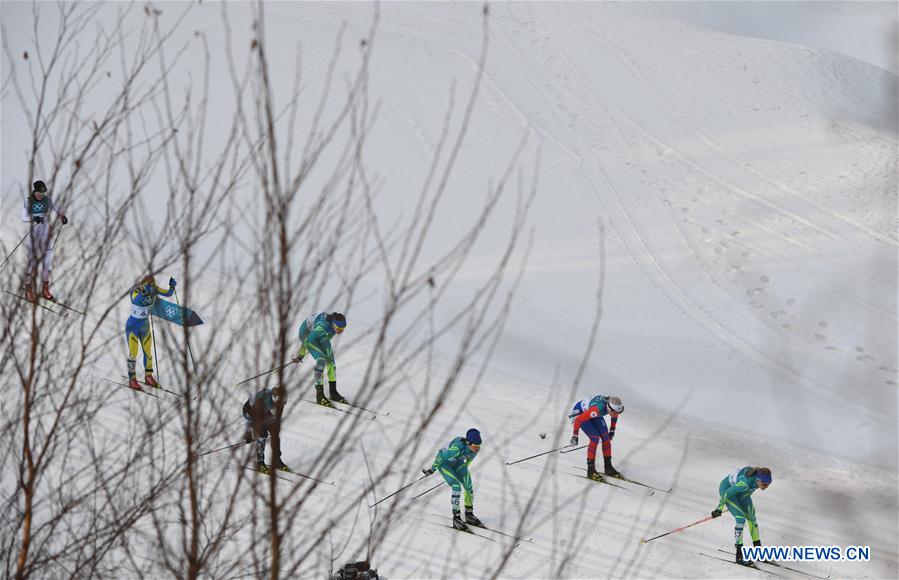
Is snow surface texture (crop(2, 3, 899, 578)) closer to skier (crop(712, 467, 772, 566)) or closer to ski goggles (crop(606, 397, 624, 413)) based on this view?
skier (crop(712, 467, 772, 566))

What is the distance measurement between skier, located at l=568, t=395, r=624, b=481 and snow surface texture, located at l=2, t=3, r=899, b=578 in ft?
1.06

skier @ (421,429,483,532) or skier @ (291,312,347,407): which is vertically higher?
skier @ (291,312,347,407)

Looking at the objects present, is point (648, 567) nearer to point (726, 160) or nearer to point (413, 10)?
point (726, 160)

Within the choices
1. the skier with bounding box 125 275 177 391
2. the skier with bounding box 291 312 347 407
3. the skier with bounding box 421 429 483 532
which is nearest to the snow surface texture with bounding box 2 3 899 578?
the skier with bounding box 421 429 483 532

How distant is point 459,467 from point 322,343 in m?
2.86

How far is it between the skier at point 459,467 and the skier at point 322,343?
227 cm

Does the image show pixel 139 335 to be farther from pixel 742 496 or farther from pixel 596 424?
pixel 742 496

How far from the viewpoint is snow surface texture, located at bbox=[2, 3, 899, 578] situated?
13.0 meters

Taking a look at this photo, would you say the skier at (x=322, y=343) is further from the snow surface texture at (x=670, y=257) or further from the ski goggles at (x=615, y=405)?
the ski goggles at (x=615, y=405)

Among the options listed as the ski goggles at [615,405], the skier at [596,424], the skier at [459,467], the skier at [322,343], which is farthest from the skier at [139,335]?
the ski goggles at [615,405]

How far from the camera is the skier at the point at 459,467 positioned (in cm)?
1172

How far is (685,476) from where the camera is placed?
14.0 metres

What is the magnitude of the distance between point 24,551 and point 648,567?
7675 mm

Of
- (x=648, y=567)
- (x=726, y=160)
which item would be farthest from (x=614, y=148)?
(x=648, y=567)
